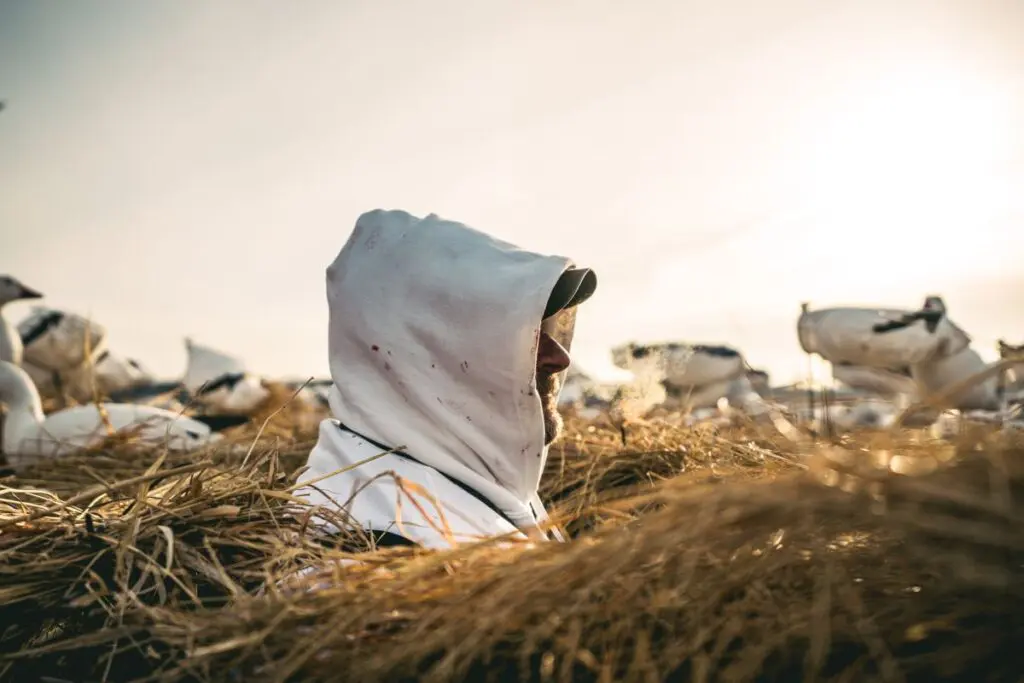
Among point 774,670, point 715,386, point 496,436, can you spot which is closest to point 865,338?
point 715,386

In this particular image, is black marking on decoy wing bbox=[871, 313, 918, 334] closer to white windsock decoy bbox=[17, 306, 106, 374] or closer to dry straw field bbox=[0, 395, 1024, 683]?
dry straw field bbox=[0, 395, 1024, 683]

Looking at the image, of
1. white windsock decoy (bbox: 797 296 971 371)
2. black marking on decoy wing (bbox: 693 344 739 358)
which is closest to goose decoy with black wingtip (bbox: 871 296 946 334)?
white windsock decoy (bbox: 797 296 971 371)

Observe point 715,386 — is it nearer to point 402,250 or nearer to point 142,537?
point 402,250

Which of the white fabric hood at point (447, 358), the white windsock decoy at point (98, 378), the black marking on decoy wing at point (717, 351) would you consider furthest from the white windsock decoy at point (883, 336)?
the white windsock decoy at point (98, 378)

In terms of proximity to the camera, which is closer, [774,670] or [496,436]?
[774,670]

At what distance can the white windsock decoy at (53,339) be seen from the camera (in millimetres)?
9078

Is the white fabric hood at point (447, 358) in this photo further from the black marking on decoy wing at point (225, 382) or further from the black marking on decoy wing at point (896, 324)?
the black marking on decoy wing at point (225, 382)

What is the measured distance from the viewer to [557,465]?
9.10 feet

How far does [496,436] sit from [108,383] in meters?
12.5

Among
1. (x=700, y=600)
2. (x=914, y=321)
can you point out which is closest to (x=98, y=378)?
(x=914, y=321)

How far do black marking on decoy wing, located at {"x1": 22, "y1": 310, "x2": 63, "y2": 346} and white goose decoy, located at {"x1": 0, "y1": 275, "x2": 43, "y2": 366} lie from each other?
211 centimetres

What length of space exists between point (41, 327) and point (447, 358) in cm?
977

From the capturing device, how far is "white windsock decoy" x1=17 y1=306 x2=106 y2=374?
9.08 metres

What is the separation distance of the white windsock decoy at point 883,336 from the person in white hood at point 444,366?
17.8 feet
